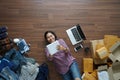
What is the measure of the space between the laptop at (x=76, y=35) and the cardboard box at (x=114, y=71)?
539mm

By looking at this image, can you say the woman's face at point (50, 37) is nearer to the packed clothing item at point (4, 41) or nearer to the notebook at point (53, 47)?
the notebook at point (53, 47)

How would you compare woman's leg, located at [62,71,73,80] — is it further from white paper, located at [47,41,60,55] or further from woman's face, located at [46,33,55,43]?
woman's face, located at [46,33,55,43]

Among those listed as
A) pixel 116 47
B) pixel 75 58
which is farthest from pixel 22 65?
pixel 116 47

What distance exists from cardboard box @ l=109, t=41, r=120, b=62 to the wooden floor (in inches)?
11.6

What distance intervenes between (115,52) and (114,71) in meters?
0.23

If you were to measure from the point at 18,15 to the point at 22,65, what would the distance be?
698 millimetres

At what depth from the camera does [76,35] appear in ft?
10.7

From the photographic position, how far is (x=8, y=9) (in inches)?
134

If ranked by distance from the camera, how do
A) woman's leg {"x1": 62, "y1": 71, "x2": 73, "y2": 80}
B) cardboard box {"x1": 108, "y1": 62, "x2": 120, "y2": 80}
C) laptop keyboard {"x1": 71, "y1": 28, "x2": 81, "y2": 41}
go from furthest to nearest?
laptop keyboard {"x1": 71, "y1": 28, "x2": 81, "y2": 41}
woman's leg {"x1": 62, "y1": 71, "x2": 73, "y2": 80}
cardboard box {"x1": 108, "y1": 62, "x2": 120, "y2": 80}

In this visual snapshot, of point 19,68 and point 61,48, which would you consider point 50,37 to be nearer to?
point 61,48

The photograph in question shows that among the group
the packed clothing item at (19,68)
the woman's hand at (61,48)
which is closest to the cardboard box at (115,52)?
the woman's hand at (61,48)

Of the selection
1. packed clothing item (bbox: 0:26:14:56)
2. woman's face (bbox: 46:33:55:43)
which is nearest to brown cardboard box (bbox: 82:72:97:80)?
woman's face (bbox: 46:33:55:43)

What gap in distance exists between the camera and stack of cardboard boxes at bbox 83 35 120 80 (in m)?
3.01

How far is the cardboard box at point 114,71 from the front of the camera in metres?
2.98
